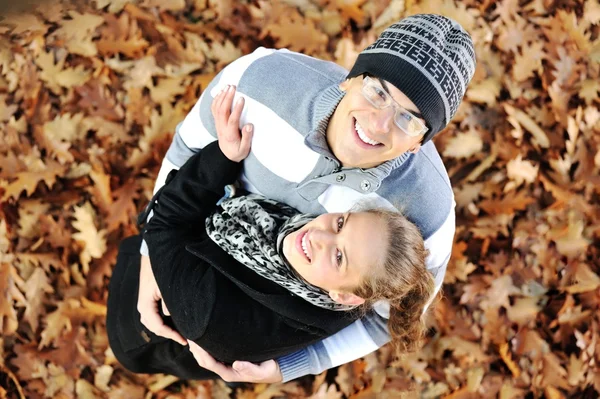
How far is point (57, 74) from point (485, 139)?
9.13 feet

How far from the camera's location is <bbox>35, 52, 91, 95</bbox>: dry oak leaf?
10.5 ft

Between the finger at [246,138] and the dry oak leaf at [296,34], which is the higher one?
the finger at [246,138]

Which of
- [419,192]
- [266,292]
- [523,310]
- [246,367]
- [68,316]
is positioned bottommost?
[523,310]

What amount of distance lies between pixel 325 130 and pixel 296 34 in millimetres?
1782

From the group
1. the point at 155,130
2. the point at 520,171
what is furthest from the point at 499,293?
the point at 155,130

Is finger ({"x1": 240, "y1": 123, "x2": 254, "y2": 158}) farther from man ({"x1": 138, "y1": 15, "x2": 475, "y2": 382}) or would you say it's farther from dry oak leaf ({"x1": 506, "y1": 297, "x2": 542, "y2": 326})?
dry oak leaf ({"x1": 506, "y1": 297, "x2": 542, "y2": 326})

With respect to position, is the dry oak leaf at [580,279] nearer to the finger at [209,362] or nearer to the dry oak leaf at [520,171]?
the dry oak leaf at [520,171]

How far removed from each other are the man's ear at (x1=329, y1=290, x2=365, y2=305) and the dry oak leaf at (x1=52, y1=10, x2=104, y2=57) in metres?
2.39

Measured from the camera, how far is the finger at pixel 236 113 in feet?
6.20

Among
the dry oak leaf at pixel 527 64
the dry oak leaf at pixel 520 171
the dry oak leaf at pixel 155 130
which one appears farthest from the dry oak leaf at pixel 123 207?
the dry oak leaf at pixel 527 64

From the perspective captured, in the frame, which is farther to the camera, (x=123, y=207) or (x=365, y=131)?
(x=123, y=207)

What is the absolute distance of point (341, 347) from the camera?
232cm

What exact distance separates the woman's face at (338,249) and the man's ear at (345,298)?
0.03 m

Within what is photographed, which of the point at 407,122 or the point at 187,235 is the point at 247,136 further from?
the point at 407,122
